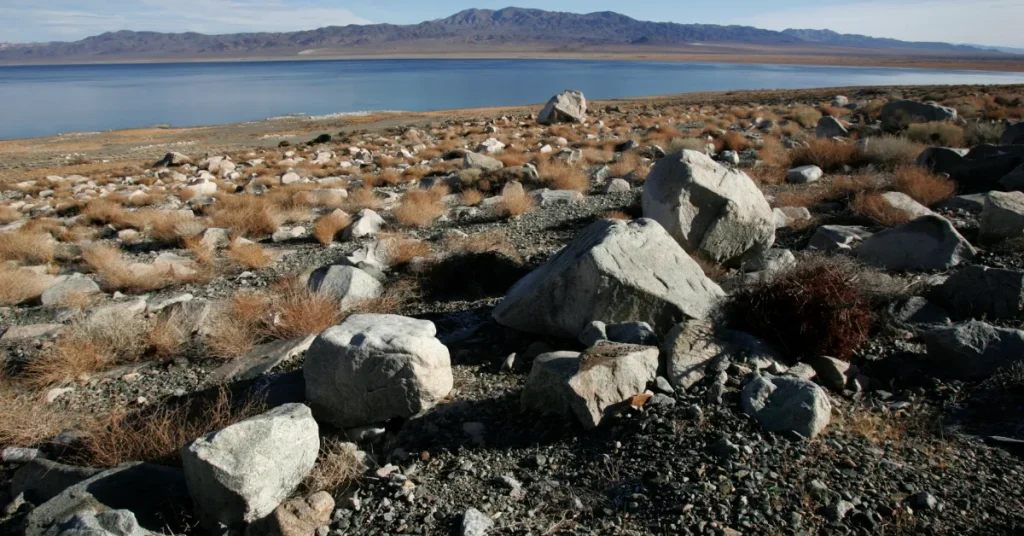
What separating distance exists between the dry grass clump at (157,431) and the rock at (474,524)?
1.74 meters

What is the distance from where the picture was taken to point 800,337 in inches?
175

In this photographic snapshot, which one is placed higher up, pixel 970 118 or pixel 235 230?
pixel 970 118

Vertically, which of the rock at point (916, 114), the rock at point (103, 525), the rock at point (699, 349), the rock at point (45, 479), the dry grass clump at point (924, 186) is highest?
the rock at point (916, 114)

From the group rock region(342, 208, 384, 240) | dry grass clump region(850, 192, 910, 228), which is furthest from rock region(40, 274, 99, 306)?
dry grass clump region(850, 192, 910, 228)

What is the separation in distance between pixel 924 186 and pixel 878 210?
162 centimetres

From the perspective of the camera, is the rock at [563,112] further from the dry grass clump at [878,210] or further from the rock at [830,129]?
the dry grass clump at [878,210]

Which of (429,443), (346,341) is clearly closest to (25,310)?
(346,341)

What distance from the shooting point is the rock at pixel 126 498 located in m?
3.27

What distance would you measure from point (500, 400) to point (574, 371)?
675mm

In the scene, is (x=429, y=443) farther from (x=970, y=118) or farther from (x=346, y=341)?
(x=970, y=118)

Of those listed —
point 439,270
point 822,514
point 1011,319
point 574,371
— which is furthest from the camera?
point 439,270

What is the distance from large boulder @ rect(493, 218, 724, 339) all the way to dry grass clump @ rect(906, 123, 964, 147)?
489 inches

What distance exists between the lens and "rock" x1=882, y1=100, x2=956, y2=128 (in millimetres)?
18188

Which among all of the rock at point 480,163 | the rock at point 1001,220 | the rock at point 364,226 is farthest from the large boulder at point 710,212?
the rock at point 480,163
